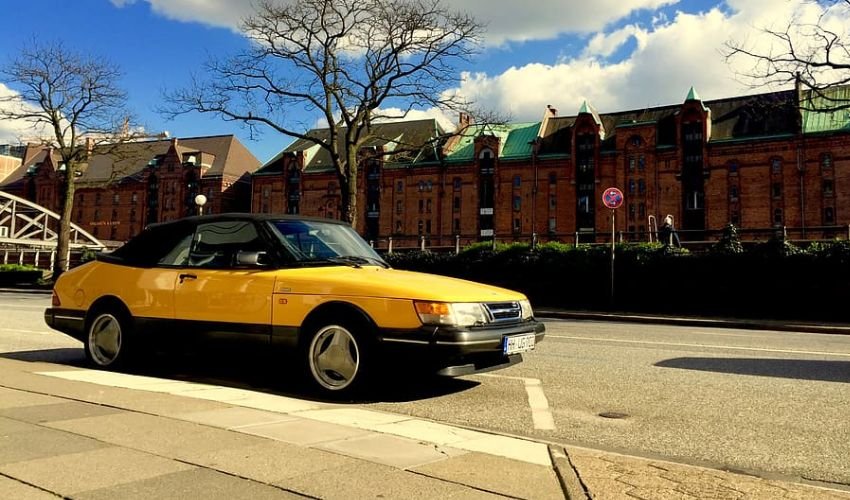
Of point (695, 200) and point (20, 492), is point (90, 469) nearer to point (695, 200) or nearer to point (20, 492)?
point (20, 492)

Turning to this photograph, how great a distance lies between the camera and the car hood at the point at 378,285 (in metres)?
5.16

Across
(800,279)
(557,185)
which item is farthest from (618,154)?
(800,279)

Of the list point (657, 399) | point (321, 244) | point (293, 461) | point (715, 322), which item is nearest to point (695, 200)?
point (715, 322)

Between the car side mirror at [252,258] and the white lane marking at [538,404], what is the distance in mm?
2830

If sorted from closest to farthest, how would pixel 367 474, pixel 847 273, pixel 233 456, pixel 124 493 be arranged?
pixel 124 493 → pixel 367 474 → pixel 233 456 → pixel 847 273

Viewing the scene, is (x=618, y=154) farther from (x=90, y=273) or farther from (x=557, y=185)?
(x=90, y=273)

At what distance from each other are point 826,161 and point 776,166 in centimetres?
390

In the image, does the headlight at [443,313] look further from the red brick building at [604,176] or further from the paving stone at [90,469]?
the red brick building at [604,176]

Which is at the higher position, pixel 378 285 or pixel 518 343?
pixel 378 285

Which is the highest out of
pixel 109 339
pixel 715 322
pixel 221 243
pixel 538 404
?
pixel 221 243

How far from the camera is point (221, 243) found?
6.32m

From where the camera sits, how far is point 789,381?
6.74 m

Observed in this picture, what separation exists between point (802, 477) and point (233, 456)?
335cm

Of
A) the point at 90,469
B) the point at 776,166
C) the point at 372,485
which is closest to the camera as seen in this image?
the point at 372,485
